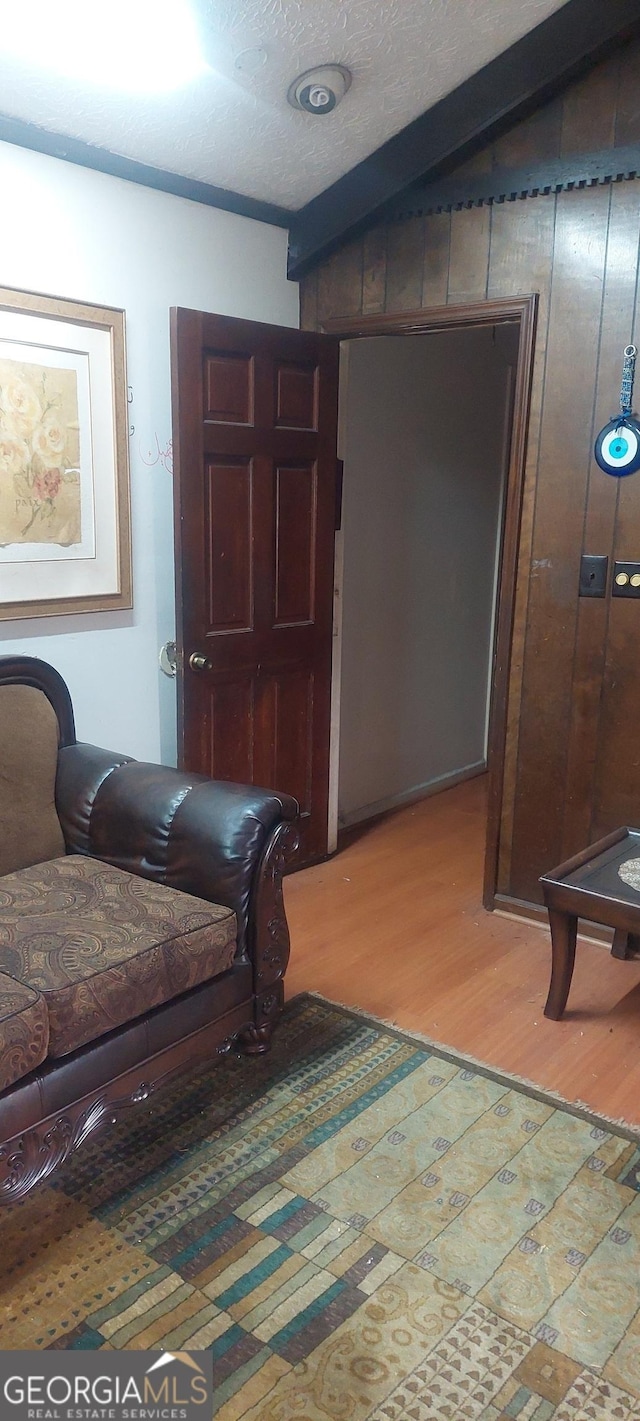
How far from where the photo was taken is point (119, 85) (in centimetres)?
231

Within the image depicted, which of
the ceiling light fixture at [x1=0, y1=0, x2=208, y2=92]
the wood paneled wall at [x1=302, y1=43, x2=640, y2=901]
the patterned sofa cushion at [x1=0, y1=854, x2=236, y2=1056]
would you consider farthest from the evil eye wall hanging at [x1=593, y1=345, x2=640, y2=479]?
the patterned sofa cushion at [x1=0, y1=854, x2=236, y2=1056]

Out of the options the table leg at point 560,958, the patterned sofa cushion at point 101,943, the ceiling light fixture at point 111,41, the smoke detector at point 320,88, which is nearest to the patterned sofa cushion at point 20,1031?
the patterned sofa cushion at point 101,943

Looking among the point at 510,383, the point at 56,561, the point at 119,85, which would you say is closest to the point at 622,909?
the point at 56,561

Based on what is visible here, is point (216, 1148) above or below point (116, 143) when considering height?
below

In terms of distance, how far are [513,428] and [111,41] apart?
154 centimetres

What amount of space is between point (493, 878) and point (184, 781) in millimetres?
1321

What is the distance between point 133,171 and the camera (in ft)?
8.62

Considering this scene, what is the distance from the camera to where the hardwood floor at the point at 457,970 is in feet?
7.55

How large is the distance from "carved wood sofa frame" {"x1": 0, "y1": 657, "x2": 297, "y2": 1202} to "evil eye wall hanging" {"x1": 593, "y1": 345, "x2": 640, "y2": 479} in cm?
136

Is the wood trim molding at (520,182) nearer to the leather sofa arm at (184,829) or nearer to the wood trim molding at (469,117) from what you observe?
the wood trim molding at (469,117)

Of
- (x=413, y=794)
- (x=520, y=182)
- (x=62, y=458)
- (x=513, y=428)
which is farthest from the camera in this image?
(x=413, y=794)

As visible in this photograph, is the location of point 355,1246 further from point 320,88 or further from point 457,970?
point 320,88

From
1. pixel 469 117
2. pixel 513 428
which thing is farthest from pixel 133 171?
pixel 513 428

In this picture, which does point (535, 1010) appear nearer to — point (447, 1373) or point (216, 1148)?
point (216, 1148)
